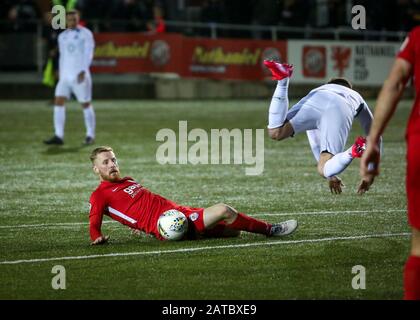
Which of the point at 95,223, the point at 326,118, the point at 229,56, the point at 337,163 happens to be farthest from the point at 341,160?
the point at 229,56

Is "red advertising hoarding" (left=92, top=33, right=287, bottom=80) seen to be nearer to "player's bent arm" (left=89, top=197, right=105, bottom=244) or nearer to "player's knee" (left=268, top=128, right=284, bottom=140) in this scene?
"player's knee" (left=268, top=128, right=284, bottom=140)

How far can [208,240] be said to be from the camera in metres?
8.96

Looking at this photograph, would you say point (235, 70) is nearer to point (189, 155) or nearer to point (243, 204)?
point (189, 155)

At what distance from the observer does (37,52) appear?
27.8 metres

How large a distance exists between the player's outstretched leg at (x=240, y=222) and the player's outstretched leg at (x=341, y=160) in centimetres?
96

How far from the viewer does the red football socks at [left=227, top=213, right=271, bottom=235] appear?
877 centimetres

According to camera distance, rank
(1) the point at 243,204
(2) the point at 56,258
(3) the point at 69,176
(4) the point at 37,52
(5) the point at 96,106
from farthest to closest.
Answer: (4) the point at 37,52
(5) the point at 96,106
(3) the point at 69,176
(1) the point at 243,204
(2) the point at 56,258

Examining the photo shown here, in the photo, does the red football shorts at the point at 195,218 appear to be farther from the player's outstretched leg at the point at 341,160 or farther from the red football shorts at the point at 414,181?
the red football shorts at the point at 414,181

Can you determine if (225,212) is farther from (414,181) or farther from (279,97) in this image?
(414,181)

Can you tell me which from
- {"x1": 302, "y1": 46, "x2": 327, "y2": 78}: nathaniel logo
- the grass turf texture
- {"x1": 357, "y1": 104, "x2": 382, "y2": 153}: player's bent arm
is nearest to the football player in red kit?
the grass turf texture

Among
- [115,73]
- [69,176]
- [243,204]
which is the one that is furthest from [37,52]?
[243,204]

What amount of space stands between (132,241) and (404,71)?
4.09m

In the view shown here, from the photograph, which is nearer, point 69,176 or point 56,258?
point 56,258

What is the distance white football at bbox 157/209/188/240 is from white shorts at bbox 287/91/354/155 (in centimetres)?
220
